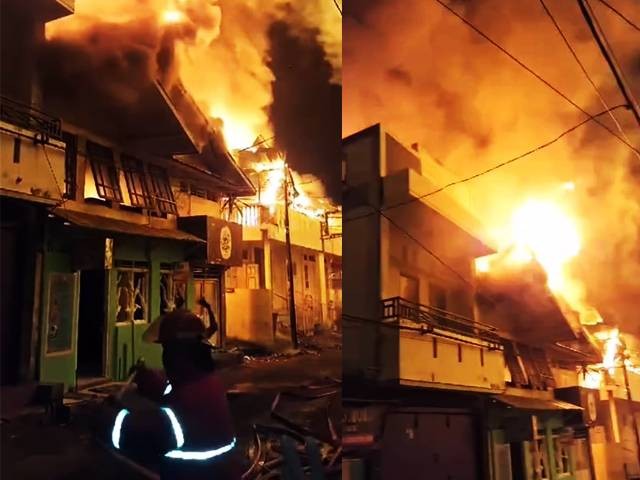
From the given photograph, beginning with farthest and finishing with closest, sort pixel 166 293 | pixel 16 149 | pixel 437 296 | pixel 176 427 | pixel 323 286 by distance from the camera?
pixel 437 296 < pixel 323 286 < pixel 166 293 < pixel 176 427 < pixel 16 149

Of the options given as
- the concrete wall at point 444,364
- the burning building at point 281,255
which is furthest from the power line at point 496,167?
the concrete wall at point 444,364

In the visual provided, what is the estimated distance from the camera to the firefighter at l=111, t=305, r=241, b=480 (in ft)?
3.51

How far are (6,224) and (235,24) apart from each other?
76 cm

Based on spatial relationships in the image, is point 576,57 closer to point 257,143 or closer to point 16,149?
point 257,143

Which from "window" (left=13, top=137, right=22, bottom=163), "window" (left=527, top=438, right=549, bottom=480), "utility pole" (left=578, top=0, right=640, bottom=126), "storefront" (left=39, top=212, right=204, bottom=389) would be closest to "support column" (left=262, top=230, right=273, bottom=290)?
"storefront" (left=39, top=212, right=204, bottom=389)

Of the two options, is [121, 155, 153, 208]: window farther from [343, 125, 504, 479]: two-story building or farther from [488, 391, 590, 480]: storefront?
[488, 391, 590, 480]: storefront

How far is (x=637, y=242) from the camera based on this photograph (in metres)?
2.18

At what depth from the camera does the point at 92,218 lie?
1.07 metres

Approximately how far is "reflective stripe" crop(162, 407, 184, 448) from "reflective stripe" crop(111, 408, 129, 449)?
0.07 m

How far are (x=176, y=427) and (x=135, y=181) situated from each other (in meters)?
0.48

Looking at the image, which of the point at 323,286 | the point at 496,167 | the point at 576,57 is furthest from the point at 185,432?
the point at 576,57

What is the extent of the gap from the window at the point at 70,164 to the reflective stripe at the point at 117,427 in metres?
0.40

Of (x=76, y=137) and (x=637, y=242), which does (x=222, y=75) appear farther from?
(x=637, y=242)

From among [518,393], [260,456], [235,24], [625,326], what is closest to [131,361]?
[260,456]
